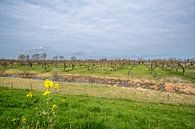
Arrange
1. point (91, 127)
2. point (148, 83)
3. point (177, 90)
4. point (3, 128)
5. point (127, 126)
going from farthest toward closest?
point (148, 83), point (177, 90), point (127, 126), point (91, 127), point (3, 128)

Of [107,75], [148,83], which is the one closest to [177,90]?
[148,83]

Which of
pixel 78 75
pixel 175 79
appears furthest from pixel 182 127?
pixel 78 75

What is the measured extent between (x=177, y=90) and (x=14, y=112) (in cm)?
5723

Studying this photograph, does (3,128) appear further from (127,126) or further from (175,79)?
(175,79)

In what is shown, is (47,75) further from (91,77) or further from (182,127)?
(182,127)

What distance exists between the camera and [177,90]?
62.9 metres

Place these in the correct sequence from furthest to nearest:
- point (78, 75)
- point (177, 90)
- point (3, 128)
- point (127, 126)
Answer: point (78, 75) < point (177, 90) < point (127, 126) < point (3, 128)

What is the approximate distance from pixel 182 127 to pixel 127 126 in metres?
4.31

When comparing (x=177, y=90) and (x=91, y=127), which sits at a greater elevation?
(x=91, y=127)

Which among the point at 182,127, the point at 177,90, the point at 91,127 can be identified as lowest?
the point at 177,90

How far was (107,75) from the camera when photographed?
85750 mm

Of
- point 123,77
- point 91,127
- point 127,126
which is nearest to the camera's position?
point 91,127

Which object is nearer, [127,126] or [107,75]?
[127,126]

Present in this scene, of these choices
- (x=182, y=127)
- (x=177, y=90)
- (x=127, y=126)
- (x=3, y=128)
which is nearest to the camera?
(x=3, y=128)
